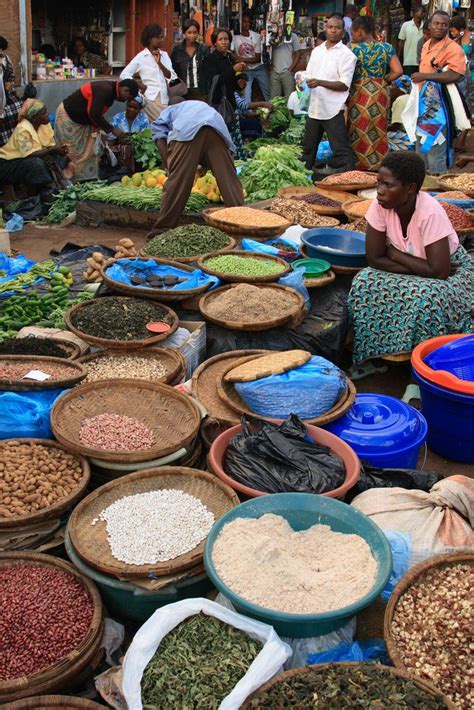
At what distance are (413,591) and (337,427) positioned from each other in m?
1.07

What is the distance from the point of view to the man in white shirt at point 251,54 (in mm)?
11695

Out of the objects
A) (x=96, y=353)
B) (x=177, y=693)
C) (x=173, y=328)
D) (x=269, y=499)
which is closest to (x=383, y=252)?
(x=173, y=328)

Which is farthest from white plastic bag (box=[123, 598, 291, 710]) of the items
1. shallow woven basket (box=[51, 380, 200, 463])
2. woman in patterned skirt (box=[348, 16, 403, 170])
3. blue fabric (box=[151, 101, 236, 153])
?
woman in patterned skirt (box=[348, 16, 403, 170])

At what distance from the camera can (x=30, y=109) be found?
25.1 ft

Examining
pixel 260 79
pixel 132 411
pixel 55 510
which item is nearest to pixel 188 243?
pixel 132 411

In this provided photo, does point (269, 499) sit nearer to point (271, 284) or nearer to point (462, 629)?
point (462, 629)

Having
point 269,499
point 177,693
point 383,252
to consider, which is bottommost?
point 177,693

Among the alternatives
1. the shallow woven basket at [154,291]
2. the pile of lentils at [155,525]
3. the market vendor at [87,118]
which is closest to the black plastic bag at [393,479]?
the pile of lentils at [155,525]

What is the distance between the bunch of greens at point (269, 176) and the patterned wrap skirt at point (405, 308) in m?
Answer: 2.83

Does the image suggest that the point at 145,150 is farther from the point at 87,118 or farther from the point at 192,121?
the point at 192,121

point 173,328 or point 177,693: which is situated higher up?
point 173,328

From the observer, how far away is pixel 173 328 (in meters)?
3.78

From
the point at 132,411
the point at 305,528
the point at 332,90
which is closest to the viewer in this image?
the point at 305,528

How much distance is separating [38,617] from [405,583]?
1.15 meters
